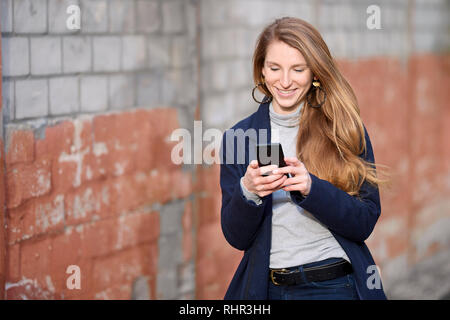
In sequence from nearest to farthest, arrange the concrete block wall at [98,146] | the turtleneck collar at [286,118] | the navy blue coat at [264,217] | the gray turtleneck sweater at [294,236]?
the navy blue coat at [264,217]
the gray turtleneck sweater at [294,236]
the turtleneck collar at [286,118]
the concrete block wall at [98,146]

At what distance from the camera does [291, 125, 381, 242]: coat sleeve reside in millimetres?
2713

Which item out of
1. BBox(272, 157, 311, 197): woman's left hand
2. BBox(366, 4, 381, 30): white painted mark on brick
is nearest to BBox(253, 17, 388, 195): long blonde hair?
BBox(272, 157, 311, 197): woman's left hand

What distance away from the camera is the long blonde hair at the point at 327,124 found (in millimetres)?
2883

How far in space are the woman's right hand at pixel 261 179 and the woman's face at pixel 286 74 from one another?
1.30 feet

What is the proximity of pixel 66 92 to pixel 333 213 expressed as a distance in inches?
66.4

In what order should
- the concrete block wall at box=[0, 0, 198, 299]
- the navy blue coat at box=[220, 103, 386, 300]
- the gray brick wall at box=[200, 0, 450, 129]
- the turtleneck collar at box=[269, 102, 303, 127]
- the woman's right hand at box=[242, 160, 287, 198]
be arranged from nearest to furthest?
1. the woman's right hand at box=[242, 160, 287, 198]
2. the navy blue coat at box=[220, 103, 386, 300]
3. the turtleneck collar at box=[269, 102, 303, 127]
4. the concrete block wall at box=[0, 0, 198, 299]
5. the gray brick wall at box=[200, 0, 450, 129]

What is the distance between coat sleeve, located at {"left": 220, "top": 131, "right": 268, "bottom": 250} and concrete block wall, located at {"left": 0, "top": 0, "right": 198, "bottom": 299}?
1.10m

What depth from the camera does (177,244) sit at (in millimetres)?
4738

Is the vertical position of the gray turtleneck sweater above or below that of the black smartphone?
below

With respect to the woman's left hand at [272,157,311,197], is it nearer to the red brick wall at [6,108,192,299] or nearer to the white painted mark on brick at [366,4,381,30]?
the red brick wall at [6,108,192,299]

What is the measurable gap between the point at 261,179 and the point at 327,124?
0.50 m

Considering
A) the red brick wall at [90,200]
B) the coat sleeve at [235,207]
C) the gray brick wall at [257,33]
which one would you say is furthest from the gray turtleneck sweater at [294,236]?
the gray brick wall at [257,33]

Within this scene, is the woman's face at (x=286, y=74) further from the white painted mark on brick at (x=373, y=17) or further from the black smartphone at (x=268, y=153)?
the white painted mark on brick at (x=373, y=17)

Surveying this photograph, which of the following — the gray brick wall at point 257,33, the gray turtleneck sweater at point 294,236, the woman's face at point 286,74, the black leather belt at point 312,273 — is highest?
the gray brick wall at point 257,33
